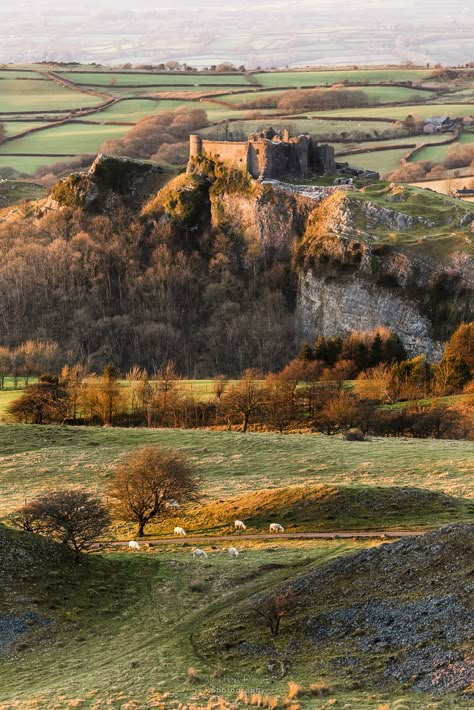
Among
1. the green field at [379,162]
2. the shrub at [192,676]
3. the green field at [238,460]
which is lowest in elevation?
the green field at [238,460]

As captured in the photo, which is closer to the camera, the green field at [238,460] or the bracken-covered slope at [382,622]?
the bracken-covered slope at [382,622]

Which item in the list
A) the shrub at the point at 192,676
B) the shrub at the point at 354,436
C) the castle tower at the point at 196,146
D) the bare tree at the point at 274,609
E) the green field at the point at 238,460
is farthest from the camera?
the castle tower at the point at 196,146

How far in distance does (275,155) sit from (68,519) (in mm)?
108624

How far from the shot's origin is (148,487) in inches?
2579

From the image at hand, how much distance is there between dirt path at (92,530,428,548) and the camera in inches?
2307

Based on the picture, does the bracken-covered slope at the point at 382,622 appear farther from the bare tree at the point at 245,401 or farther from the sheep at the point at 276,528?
the bare tree at the point at 245,401

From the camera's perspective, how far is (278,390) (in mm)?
103250

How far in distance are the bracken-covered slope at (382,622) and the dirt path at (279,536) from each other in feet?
36.2

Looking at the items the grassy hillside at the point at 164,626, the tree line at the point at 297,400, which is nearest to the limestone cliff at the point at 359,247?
the tree line at the point at 297,400

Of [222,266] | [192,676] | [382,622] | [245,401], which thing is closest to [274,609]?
[382,622]

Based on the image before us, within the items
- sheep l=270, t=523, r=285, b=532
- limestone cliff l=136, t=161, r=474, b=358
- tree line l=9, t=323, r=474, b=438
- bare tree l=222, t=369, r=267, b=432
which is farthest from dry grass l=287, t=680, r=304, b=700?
limestone cliff l=136, t=161, r=474, b=358

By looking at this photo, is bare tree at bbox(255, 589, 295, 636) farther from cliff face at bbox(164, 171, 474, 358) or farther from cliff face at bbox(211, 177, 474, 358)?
cliff face at bbox(211, 177, 474, 358)

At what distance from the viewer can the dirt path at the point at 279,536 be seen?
58.6 meters

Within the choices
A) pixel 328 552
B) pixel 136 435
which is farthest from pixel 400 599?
pixel 136 435
